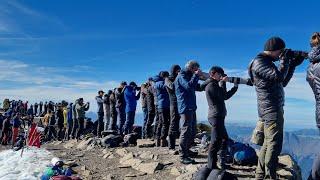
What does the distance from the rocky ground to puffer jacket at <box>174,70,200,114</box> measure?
160cm

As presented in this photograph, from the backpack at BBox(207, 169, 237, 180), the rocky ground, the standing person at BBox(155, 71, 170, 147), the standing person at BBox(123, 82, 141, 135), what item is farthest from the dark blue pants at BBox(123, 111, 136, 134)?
the backpack at BBox(207, 169, 237, 180)

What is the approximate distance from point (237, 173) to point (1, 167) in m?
10.3

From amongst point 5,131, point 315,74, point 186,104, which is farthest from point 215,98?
point 5,131

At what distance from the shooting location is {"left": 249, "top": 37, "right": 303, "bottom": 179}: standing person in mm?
8102

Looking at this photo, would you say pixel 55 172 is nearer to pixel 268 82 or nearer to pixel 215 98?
pixel 215 98

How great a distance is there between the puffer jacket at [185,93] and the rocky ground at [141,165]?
1.60 m

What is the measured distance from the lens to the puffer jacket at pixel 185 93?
11898 millimetres

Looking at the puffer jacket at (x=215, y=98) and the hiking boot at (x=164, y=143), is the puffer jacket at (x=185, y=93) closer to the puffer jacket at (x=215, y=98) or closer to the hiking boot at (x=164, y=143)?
Answer: the puffer jacket at (x=215, y=98)

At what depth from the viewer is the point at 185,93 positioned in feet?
39.8

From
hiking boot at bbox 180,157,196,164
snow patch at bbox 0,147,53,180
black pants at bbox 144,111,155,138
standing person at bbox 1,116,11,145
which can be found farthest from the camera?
standing person at bbox 1,116,11,145

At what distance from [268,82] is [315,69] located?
1.09 metres

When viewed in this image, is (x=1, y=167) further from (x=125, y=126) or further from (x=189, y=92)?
(x=189, y=92)

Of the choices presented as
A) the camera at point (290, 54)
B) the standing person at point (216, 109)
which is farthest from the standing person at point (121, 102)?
the camera at point (290, 54)

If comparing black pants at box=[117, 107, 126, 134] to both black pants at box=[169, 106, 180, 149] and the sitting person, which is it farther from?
the sitting person
